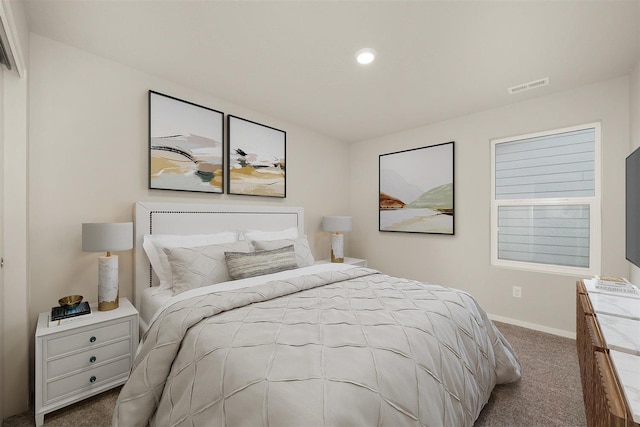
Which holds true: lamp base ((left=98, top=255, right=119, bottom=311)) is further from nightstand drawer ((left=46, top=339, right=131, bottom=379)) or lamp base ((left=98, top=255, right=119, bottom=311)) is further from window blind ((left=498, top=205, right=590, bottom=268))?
window blind ((left=498, top=205, right=590, bottom=268))

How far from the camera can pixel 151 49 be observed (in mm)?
2135

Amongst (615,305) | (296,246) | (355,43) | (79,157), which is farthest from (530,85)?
(79,157)

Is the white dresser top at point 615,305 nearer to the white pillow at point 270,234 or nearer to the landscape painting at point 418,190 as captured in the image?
the landscape painting at point 418,190

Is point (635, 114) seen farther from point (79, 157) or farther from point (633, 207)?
point (79, 157)

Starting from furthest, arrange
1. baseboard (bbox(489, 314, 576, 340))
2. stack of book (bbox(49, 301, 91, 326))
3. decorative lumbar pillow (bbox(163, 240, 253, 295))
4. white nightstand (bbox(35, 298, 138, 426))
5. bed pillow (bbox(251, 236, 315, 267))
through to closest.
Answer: baseboard (bbox(489, 314, 576, 340)) → bed pillow (bbox(251, 236, 315, 267)) → decorative lumbar pillow (bbox(163, 240, 253, 295)) → stack of book (bbox(49, 301, 91, 326)) → white nightstand (bbox(35, 298, 138, 426))

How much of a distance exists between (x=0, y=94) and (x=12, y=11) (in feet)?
1.56

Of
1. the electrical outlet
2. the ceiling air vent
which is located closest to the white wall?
the ceiling air vent

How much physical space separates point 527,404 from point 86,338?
2844 millimetres

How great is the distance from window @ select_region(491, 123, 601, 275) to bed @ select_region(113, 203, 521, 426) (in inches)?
62.4

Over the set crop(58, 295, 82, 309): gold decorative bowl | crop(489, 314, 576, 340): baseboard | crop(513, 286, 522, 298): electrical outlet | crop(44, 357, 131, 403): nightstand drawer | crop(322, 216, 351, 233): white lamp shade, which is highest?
crop(322, 216, 351, 233): white lamp shade

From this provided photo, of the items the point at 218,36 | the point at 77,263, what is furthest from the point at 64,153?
the point at 218,36

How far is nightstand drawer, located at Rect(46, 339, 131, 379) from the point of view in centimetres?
168

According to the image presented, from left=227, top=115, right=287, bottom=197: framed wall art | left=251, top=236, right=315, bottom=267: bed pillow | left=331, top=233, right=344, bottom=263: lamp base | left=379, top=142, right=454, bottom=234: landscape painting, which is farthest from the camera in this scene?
left=331, top=233, right=344, bottom=263: lamp base

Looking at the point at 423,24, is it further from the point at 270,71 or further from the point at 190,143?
the point at 190,143
